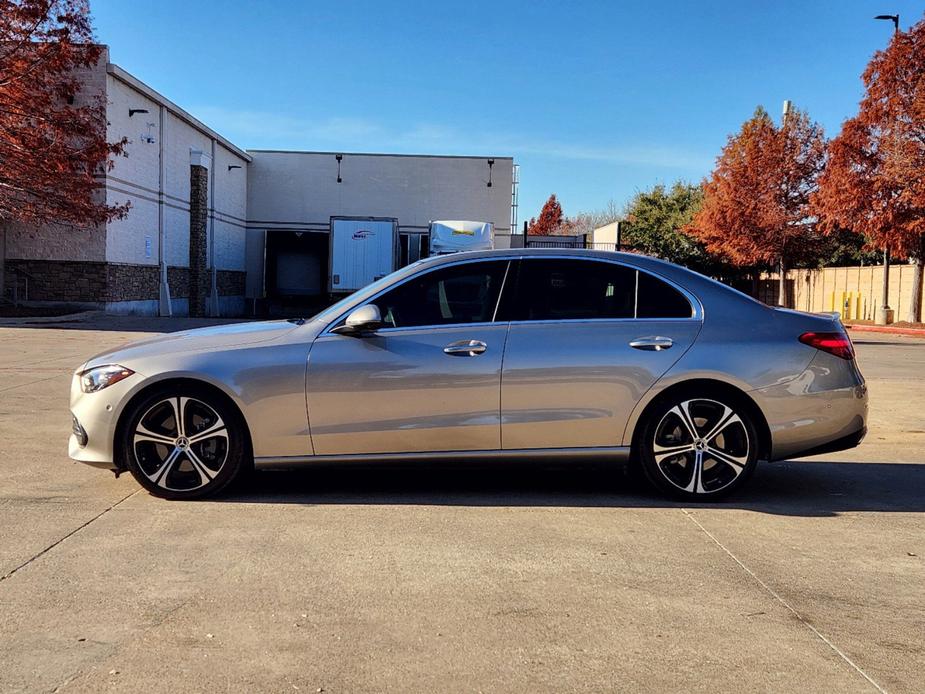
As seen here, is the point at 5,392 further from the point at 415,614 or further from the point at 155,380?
the point at 415,614

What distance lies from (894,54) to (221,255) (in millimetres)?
25476

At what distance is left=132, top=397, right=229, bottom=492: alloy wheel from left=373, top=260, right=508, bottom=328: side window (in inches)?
49.7

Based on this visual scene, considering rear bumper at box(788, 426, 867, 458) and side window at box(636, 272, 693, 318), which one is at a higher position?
side window at box(636, 272, 693, 318)

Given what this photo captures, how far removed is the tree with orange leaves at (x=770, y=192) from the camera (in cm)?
3675

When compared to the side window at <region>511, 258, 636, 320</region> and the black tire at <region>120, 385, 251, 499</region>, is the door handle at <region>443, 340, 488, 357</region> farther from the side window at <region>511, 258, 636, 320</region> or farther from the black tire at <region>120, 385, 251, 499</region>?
the black tire at <region>120, 385, 251, 499</region>

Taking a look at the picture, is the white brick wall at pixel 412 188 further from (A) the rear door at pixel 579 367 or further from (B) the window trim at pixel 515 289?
(A) the rear door at pixel 579 367

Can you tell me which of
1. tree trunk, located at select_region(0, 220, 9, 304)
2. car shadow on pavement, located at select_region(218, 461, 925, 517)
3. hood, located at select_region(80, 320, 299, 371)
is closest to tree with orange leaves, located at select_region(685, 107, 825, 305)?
tree trunk, located at select_region(0, 220, 9, 304)

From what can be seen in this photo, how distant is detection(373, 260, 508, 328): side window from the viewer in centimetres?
571

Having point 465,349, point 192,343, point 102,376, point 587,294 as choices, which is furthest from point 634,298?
point 102,376

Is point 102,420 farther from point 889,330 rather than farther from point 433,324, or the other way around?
point 889,330

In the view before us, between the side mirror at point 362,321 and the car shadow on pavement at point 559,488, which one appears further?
the car shadow on pavement at point 559,488

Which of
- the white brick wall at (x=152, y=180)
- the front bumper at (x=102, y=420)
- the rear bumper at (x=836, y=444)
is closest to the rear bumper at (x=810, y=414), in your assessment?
the rear bumper at (x=836, y=444)

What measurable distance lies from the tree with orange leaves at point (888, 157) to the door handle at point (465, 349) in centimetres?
2472

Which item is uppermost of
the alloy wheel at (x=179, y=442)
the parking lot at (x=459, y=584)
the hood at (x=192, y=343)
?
the hood at (x=192, y=343)
